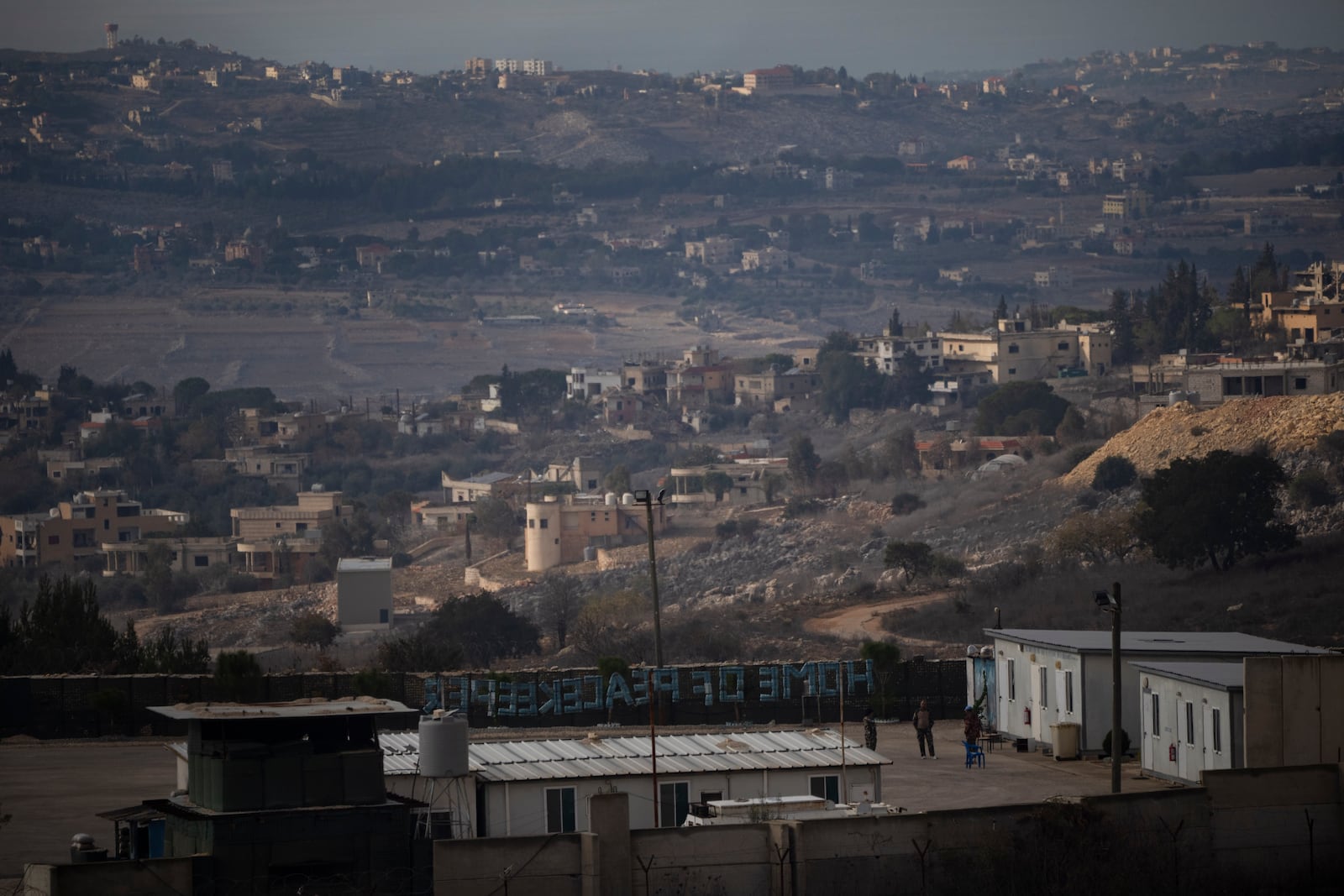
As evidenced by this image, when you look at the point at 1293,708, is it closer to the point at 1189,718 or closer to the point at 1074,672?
the point at 1189,718

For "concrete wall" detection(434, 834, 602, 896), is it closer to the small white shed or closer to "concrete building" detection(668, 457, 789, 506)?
the small white shed

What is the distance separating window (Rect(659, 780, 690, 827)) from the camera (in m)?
18.7

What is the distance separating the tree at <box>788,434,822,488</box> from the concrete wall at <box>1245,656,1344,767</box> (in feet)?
213

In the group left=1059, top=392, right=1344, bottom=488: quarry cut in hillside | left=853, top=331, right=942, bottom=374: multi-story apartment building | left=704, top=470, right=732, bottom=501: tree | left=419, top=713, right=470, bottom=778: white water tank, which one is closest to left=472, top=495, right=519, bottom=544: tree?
left=704, top=470, right=732, bottom=501: tree

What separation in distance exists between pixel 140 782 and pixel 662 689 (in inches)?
277

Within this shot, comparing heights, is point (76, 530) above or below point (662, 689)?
below

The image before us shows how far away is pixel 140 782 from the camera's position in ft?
74.2

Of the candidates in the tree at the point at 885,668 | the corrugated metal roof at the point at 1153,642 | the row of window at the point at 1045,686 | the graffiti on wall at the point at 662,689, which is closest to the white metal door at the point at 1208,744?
the corrugated metal roof at the point at 1153,642

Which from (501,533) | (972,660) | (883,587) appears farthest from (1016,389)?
(972,660)

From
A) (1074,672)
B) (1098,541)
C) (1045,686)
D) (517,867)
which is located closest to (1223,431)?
(1098,541)

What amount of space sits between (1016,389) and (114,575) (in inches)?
1392

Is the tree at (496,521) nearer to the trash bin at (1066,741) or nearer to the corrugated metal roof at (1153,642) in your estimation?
the corrugated metal roof at (1153,642)

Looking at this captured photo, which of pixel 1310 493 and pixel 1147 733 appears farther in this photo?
pixel 1310 493

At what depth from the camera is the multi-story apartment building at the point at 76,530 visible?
90125mm
